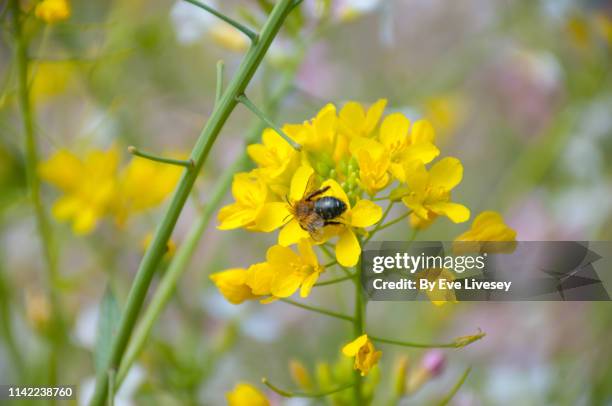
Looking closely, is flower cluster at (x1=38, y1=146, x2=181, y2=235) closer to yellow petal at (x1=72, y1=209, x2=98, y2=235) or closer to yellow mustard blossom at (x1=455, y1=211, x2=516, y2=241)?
yellow petal at (x1=72, y1=209, x2=98, y2=235)

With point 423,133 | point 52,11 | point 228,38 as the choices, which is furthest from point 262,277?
point 228,38

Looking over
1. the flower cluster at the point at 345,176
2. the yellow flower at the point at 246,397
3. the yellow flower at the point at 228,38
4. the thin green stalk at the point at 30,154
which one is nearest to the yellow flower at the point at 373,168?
the flower cluster at the point at 345,176

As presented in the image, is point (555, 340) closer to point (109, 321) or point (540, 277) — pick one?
point (540, 277)

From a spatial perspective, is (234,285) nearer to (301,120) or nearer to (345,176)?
(345,176)

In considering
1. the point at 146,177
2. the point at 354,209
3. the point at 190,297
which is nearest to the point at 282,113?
the point at 146,177

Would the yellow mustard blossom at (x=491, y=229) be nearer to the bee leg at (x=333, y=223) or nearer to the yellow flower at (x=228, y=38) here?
the bee leg at (x=333, y=223)
